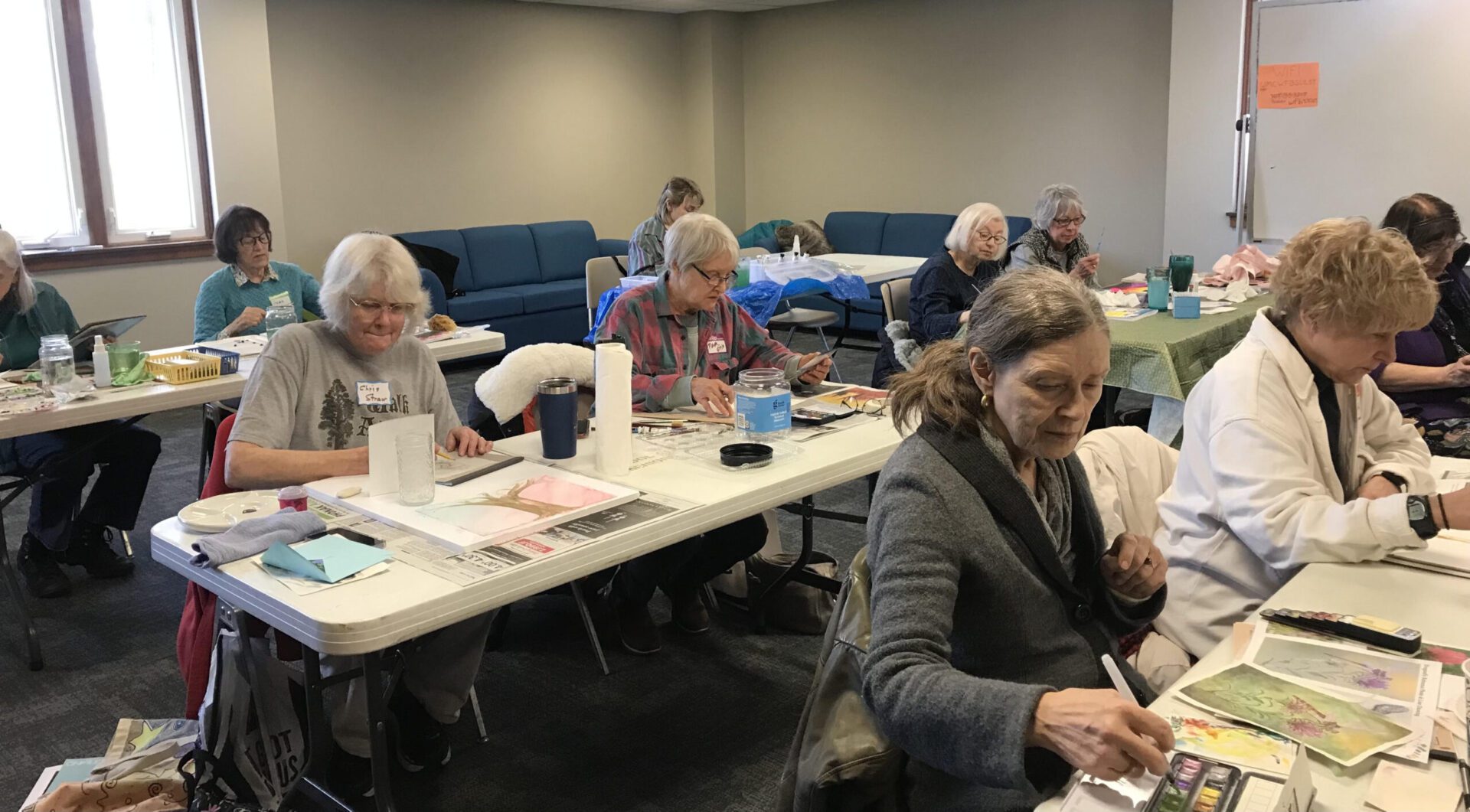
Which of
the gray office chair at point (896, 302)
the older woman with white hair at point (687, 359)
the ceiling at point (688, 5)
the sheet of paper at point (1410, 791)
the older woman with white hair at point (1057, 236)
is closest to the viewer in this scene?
the sheet of paper at point (1410, 791)

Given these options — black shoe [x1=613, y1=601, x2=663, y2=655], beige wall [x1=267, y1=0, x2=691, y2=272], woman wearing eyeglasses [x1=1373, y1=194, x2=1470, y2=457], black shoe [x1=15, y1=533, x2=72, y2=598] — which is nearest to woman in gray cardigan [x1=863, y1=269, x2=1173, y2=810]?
black shoe [x1=613, y1=601, x2=663, y2=655]

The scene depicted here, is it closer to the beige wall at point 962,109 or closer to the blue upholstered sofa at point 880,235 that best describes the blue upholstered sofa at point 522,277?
the blue upholstered sofa at point 880,235

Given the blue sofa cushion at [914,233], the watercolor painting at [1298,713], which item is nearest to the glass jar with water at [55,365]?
the watercolor painting at [1298,713]

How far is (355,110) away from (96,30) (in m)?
1.66

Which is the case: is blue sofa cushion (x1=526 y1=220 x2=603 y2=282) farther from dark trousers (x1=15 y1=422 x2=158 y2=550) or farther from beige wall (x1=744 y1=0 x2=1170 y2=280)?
dark trousers (x1=15 y1=422 x2=158 y2=550)

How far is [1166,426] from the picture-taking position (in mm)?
3877

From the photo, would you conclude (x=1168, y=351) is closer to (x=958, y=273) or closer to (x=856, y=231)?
(x=958, y=273)

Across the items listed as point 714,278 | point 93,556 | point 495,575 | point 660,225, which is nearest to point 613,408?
point 495,575

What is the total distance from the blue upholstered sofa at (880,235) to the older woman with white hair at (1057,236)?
2628 millimetres

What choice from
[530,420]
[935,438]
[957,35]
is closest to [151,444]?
[530,420]

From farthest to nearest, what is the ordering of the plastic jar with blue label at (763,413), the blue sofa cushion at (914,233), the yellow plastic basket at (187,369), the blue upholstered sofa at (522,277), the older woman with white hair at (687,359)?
the blue sofa cushion at (914,233) < the blue upholstered sofa at (522,277) < the yellow plastic basket at (187,369) < the older woman with white hair at (687,359) < the plastic jar with blue label at (763,413)

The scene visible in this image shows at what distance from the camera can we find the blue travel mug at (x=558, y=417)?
2.37 meters

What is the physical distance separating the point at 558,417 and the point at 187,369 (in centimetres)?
161

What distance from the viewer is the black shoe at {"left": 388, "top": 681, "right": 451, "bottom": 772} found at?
2.48m
